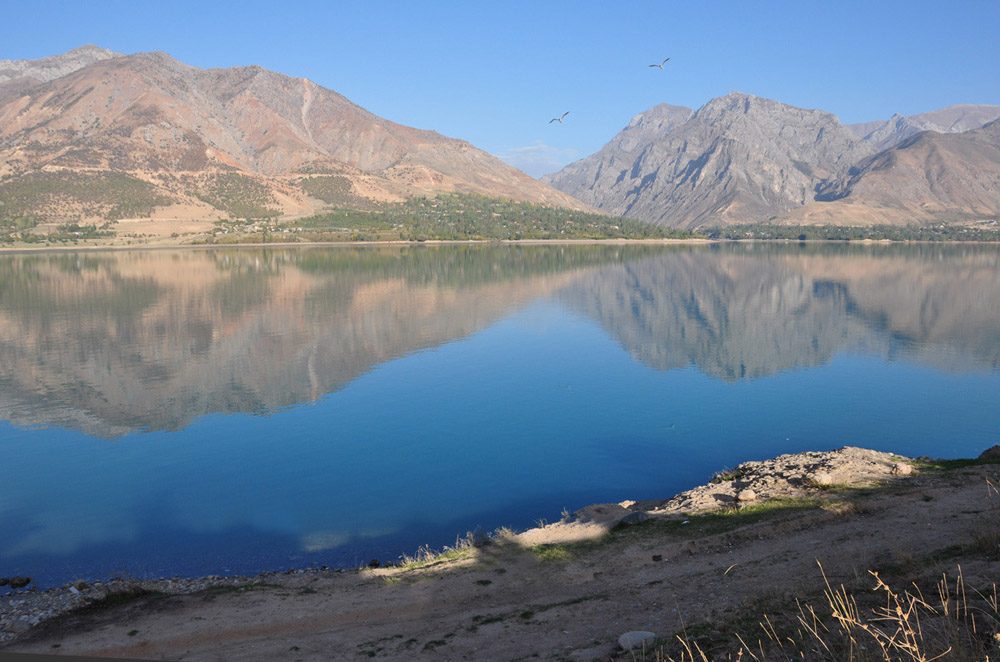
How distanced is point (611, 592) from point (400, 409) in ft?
65.2

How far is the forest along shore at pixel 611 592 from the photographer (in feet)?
29.8

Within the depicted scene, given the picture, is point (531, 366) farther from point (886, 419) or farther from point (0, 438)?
point (0, 438)

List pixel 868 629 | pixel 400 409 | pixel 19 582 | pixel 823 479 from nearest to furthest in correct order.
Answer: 1. pixel 868 629
2. pixel 19 582
3. pixel 823 479
4. pixel 400 409

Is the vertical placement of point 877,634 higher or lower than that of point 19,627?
higher

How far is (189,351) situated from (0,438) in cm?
1632

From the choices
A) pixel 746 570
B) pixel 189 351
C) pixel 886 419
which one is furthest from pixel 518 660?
pixel 189 351

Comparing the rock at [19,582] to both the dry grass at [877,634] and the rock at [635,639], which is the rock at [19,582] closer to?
the rock at [635,639]

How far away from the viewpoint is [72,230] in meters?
169

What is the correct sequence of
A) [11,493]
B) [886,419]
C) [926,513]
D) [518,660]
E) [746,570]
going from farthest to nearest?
[886,419] → [11,493] → [926,513] → [746,570] → [518,660]

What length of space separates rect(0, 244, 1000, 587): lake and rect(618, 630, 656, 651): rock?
356 inches

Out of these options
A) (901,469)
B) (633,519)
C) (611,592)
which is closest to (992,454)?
(901,469)

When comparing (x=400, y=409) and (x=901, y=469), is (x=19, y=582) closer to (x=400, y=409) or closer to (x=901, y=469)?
(x=400, y=409)

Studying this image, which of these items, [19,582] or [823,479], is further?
[823,479]

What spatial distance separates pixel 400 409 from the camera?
30453 mm
